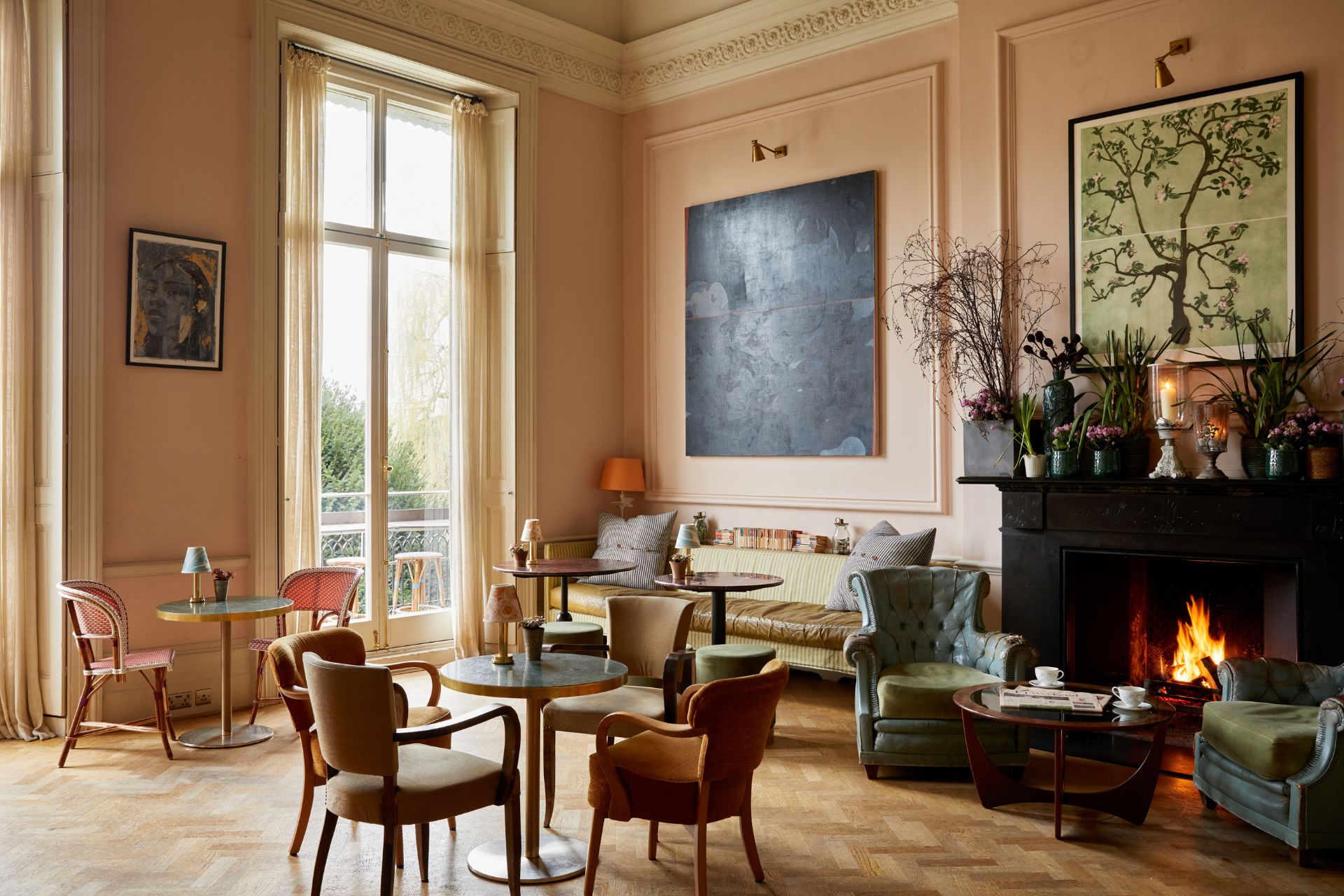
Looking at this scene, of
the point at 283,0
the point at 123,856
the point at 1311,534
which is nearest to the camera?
the point at 123,856

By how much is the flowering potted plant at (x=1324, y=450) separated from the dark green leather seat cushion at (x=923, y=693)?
1855 millimetres

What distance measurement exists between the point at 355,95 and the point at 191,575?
11.6 feet

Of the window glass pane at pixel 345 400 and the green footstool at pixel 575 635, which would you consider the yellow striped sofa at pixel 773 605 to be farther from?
the window glass pane at pixel 345 400

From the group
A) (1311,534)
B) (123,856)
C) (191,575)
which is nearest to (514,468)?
(191,575)

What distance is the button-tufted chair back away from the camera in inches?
216

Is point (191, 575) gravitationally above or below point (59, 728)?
above

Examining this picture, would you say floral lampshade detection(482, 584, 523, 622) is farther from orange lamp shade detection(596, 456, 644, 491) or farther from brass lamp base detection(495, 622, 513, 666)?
orange lamp shade detection(596, 456, 644, 491)

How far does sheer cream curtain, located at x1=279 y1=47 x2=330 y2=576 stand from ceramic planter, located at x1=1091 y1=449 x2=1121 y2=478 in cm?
483

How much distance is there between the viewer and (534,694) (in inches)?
147

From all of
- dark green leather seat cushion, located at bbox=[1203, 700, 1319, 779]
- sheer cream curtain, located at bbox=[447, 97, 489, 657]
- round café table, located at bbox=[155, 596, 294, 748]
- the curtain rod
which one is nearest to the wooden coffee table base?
A: dark green leather seat cushion, located at bbox=[1203, 700, 1319, 779]

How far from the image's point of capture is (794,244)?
7.77 metres

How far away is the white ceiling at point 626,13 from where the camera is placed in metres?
8.31

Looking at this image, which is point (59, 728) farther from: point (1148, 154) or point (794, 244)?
point (1148, 154)

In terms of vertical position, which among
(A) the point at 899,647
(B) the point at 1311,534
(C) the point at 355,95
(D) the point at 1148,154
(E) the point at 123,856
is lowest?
(E) the point at 123,856
